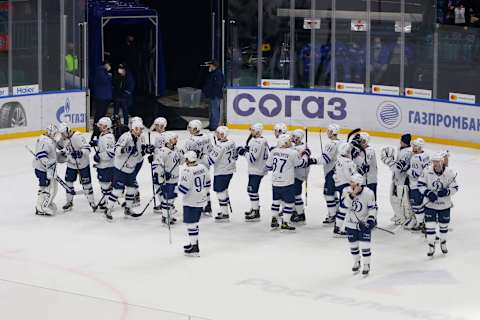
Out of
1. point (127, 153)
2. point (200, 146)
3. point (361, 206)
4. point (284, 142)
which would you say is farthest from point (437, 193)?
point (127, 153)

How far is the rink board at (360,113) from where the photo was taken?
21.9 metres

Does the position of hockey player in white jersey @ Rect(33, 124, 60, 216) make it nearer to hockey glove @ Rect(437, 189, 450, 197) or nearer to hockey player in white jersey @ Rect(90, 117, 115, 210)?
hockey player in white jersey @ Rect(90, 117, 115, 210)

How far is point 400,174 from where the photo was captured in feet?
51.4

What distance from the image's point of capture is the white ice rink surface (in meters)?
12.1

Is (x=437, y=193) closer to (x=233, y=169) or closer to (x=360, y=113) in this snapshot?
(x=233, y=169)

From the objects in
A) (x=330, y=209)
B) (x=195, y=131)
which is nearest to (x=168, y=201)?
(x=195, y=131)

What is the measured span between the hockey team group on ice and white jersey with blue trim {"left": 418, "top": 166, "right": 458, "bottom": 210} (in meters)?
0.01

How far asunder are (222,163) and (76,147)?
203 centimetres

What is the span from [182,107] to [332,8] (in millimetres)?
4106

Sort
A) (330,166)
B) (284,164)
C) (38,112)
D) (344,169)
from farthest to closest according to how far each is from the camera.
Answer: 1. (38,112)
2. (330,166)
3. (284,164)
4. (344,169)

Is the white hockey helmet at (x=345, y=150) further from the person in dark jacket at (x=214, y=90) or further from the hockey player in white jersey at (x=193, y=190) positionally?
the person in dark jacket at (x=214, y=90)

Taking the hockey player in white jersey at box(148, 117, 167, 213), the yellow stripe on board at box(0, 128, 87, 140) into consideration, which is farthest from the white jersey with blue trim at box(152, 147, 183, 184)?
the yellow stripe on board at box(0, 128, 87, 140)

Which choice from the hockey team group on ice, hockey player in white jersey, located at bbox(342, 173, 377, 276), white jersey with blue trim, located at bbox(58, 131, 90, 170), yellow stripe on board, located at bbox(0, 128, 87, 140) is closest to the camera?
hockey player in white jersey, located at bbox(342, 173, 377, 276)

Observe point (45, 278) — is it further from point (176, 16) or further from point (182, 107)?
point (176, 16)
